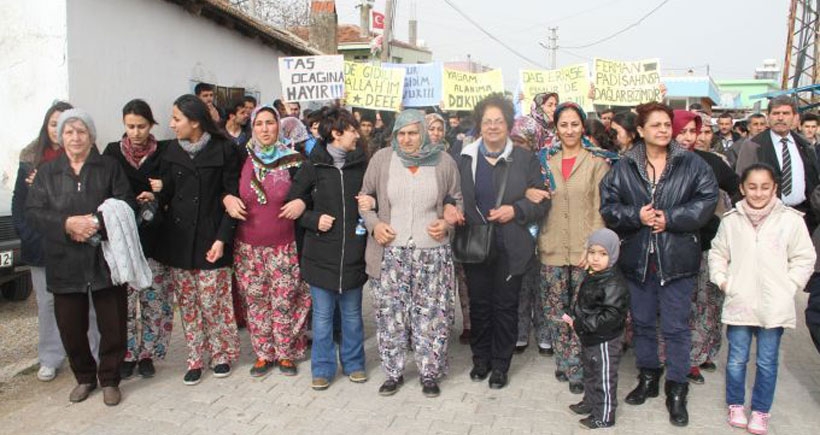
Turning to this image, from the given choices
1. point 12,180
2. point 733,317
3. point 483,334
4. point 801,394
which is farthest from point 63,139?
point 801,394

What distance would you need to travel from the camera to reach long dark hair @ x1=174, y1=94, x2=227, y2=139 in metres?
4.81

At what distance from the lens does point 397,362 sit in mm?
4816

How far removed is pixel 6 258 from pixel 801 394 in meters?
6.55

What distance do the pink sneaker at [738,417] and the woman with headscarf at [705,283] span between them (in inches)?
23.9

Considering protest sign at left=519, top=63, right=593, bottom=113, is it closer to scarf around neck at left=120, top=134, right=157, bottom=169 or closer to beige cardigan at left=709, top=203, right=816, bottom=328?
beige cardigan at left=709, top=203, right=816, bottom=328

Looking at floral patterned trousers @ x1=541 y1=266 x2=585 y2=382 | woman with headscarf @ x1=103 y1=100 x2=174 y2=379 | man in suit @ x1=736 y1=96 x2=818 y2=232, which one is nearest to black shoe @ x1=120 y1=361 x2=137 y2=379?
woman with headscarf @ x1=103 y1=100 x2=174 y2=379

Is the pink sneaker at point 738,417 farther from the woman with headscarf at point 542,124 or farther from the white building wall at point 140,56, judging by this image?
the white building wall at point 140,56

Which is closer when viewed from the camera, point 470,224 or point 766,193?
point 766,193

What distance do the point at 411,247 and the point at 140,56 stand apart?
553cm

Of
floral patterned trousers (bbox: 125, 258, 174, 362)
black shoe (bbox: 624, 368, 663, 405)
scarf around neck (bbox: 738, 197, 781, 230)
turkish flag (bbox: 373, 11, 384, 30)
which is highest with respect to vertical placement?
turkish flag (bbox: 373, 11, 384, 30)

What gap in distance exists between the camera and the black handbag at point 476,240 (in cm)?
471

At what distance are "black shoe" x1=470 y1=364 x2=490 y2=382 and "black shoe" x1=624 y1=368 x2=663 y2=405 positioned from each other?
3.35ft

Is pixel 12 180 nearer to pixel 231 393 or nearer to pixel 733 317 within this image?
pixel 231 393

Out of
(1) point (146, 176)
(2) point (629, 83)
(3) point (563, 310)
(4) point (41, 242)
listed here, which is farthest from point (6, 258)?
(2) point (629, 83)
